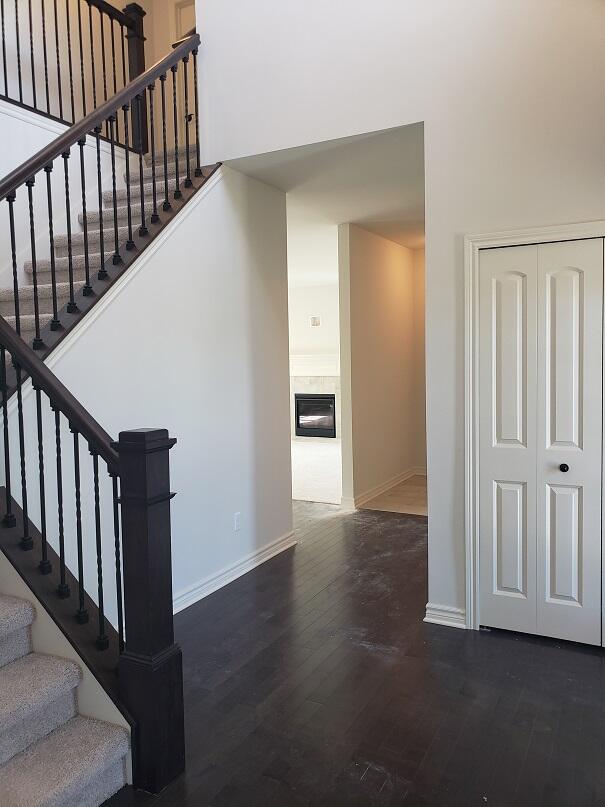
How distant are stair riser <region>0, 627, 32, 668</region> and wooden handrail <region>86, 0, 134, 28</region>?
4324 mm

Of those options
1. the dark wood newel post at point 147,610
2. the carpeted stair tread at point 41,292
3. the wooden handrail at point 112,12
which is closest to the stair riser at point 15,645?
the dark wood newel post at point 147,610

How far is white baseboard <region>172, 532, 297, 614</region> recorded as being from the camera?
12.1 feet

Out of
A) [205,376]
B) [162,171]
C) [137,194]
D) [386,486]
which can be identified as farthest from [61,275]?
[386,486]

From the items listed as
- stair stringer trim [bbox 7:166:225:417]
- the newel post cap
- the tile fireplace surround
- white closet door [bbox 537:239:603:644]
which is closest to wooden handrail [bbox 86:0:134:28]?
stair stringer trim [bbox 7:166:225:417]

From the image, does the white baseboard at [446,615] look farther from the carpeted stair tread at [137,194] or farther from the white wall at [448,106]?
the carpeted stair tread at [137,194]

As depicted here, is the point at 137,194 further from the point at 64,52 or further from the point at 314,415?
the point at 314,415

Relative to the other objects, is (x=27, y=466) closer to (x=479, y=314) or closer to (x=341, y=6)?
(x=479, y=314)

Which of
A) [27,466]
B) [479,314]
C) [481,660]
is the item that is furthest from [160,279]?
[481,660]

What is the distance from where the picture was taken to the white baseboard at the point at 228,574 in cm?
367

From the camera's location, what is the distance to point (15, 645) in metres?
2.26

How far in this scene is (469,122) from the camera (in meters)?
3.20

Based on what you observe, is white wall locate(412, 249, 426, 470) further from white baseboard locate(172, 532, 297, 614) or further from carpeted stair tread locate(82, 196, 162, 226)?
carpeted stair tread locate(82, 196, 162, 226)

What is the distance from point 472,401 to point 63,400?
2050mm

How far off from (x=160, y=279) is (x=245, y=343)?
967mm
